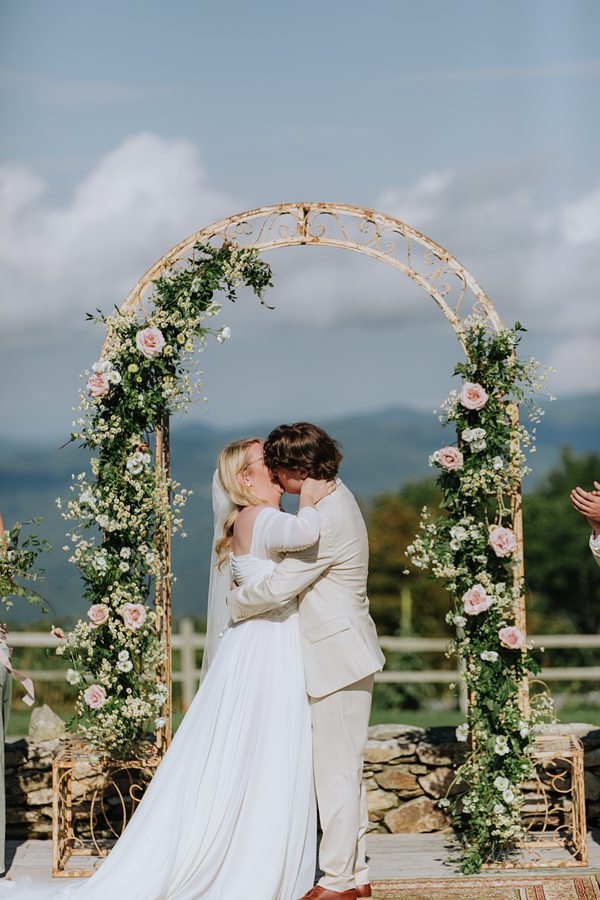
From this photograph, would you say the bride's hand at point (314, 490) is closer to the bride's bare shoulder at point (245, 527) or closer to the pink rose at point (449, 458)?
the bride's bare shoulder at point (245, 527)

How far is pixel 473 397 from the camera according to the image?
6.58m

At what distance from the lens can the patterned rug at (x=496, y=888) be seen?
5.96 meters

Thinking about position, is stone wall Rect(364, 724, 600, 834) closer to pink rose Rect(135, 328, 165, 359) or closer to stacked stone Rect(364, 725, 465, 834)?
stacked stone Rect(364, 725, 465, 834)

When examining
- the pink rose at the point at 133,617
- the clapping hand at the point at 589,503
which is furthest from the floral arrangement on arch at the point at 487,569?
the pink rose at the point at 133,617

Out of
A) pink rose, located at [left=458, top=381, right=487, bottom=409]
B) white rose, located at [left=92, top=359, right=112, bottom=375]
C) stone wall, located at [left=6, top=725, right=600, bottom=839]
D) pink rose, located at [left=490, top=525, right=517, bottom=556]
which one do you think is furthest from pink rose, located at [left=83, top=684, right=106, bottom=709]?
pink rose, located at [left=458, top=381, right=487, bottom=409]

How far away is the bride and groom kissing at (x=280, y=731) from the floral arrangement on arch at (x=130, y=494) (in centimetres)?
86

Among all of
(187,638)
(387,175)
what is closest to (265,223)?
(187,638)

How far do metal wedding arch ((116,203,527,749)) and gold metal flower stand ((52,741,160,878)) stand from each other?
0.37 metres

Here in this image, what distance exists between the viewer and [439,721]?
1053 cm

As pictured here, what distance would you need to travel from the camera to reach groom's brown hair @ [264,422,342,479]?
5688 millimetres

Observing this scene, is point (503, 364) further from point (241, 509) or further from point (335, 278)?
point (335, 278)

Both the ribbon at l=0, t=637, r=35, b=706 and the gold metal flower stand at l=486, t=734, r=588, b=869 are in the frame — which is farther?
the gold metal flower stand at l=486, t=734, r=588, b=869

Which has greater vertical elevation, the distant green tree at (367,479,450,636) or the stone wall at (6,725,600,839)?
the distant green tree at (367,479,450,636)

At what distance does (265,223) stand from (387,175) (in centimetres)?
5827
